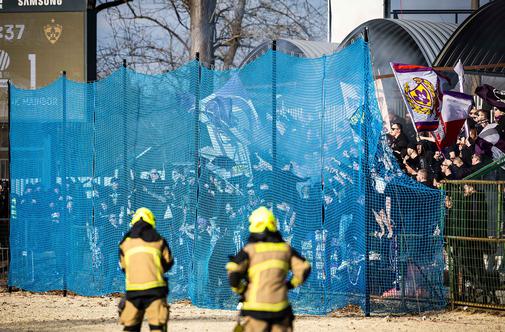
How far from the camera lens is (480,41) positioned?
22281 millimetres

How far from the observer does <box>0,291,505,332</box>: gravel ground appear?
535 inches

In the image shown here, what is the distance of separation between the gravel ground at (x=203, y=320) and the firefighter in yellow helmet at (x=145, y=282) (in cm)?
306

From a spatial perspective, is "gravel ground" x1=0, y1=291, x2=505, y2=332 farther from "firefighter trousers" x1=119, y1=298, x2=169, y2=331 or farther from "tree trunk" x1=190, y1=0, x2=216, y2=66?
"tree trunk" x1=190, y1=0, x2=216, y2=66

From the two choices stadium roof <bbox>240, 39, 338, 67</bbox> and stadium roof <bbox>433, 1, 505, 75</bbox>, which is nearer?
stadium roof <bbox>433, 1, 505, 75</bbox>

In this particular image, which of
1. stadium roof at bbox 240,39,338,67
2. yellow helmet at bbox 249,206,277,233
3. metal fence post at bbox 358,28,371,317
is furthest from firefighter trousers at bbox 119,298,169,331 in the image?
stadium roof at bbox 240,39,338,67

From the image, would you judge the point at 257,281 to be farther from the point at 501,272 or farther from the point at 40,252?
the point at 40,252

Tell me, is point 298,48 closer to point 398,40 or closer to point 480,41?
point 398,40

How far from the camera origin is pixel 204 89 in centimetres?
1584

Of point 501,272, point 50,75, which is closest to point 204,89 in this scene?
point 501,272

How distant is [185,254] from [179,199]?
0.82 m

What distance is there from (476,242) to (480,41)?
325 inches

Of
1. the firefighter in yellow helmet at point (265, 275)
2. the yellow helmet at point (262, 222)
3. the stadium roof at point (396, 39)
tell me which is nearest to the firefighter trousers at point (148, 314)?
the firefighter in yellow helmet at point (265, 275)

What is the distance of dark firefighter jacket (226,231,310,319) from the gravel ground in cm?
384

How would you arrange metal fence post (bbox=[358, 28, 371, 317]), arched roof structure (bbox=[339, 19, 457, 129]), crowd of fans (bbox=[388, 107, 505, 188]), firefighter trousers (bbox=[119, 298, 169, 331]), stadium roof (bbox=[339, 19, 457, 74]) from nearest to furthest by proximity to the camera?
firefighter trousers (bbox=[119, 298, 169, 331]) < metal fence post (bbox=[358, 28, 371, 317]) < crowd of fans (bbox=[388, 107, 505, 188]) < arched roof structure (bbox=[339, 19, 457, 129]) < stadium roof (bbox=[339, 19, 457, 74])
